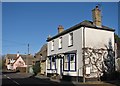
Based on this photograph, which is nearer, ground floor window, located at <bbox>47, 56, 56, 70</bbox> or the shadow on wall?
the shadow on wall

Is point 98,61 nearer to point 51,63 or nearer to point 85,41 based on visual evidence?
point 85,41

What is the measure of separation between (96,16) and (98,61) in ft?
17.2

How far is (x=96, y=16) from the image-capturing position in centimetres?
2602

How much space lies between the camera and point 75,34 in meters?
25.8

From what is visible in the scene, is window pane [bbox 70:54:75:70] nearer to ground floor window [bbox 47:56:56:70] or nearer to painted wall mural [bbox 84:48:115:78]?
painted wall mural [bbox 84:48:115:78]

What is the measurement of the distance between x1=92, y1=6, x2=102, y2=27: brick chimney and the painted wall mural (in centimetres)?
306

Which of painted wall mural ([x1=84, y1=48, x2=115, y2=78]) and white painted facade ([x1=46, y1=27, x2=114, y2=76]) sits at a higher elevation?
white painted facade ([x1=46, y1=27, x2=114, y2=76])

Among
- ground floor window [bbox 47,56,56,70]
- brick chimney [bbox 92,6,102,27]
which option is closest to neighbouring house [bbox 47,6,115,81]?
brick chimney [bbox 92,6,102,27]

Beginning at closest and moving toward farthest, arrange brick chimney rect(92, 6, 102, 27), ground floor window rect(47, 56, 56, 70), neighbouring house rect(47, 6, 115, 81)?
neighbouring house rect(47, 6, 115, 81)
brick chimney rect(92, 6, 102, 27)
ground floor window rect(47, 56, 56, 70)

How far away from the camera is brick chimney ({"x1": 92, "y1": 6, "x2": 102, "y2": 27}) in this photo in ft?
85.0

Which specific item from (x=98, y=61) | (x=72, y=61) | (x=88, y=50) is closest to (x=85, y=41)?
(x=88, y=50)

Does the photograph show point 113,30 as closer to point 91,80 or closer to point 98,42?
point 98,42

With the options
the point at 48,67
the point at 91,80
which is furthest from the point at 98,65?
the point at 48,67

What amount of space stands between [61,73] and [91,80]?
5905 millimetres
